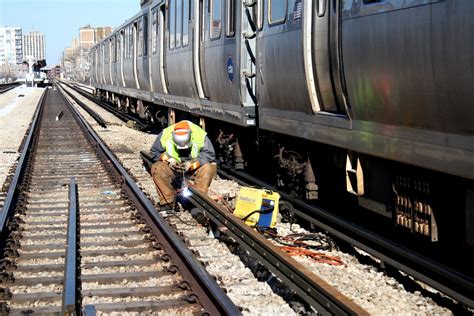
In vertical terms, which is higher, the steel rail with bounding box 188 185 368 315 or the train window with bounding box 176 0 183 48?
the train window with bounding box 176 0 183 48

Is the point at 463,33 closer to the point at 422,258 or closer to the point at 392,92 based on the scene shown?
the point at 392,92

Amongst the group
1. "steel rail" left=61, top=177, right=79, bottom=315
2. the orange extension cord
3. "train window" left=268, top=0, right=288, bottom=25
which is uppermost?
"train window" left=268, top=0, right=288, bottom=25

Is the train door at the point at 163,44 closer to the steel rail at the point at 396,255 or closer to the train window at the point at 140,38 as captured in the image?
the train window at the point at 140,38

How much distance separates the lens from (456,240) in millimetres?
6195

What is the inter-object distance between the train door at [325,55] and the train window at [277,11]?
0.89m

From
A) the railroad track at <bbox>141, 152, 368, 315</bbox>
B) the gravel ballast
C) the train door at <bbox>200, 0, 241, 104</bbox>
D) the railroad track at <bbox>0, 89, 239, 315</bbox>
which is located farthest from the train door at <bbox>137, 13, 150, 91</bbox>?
the railroad track at <bbox>141, 152, 368, 315</bbox>

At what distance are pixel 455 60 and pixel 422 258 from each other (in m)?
1.70

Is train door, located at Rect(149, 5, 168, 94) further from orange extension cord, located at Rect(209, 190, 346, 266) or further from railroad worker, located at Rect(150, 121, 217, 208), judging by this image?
orange extension cord, located at Rect(209, 190, 346, 266)

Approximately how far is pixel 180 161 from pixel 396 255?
3861 millimetres

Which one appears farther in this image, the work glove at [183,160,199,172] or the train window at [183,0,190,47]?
the train window at [183,0,190,47]

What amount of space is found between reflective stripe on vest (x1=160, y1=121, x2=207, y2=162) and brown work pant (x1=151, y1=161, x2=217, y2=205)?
0.58ft

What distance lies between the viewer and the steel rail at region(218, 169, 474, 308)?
17.2 feet

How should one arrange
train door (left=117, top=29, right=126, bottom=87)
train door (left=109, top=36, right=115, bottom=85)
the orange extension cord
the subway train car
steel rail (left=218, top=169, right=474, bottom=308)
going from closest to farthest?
the subway train car
steel rail (left=218, top=169, right=474, bottom=308)
the orange extension cord
train door (left=117, top=29, right=126, bottom=87)
train door (left=109, top=36, right=115, bottom=85)

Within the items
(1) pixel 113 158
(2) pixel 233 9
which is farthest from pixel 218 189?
(1) pixel 113 158
